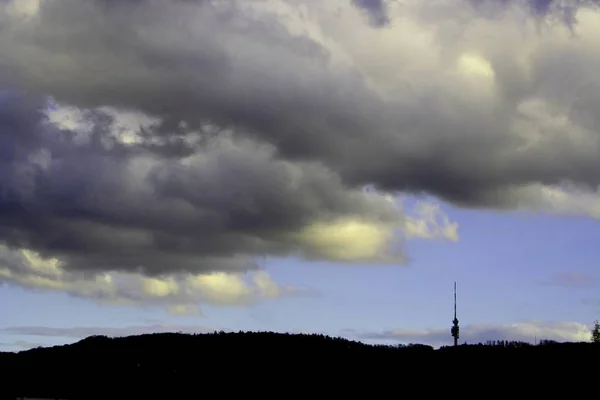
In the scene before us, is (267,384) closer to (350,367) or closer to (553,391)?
(350,367)

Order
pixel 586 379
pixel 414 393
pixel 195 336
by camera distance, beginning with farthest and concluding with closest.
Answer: pixel 195 336
pixel 414 393
pixel 586 379

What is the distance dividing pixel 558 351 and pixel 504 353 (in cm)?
490

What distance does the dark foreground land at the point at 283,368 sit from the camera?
63.4 meters

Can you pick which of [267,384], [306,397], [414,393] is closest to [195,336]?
[267,384]

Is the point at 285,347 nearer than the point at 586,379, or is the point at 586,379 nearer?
the point at 586,379

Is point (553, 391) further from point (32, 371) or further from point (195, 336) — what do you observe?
point (32, 371)

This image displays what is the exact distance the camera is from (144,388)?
10638cm

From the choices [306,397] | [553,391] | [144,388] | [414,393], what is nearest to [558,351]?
[553,391]

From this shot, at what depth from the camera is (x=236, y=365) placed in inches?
3839

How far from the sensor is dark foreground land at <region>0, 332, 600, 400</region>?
63.4 m

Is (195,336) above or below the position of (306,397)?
above

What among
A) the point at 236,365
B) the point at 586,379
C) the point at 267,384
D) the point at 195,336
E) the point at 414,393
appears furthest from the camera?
the point at 195,336

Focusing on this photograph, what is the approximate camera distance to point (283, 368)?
296 ft

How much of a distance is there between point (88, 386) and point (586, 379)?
76509 millimetres
